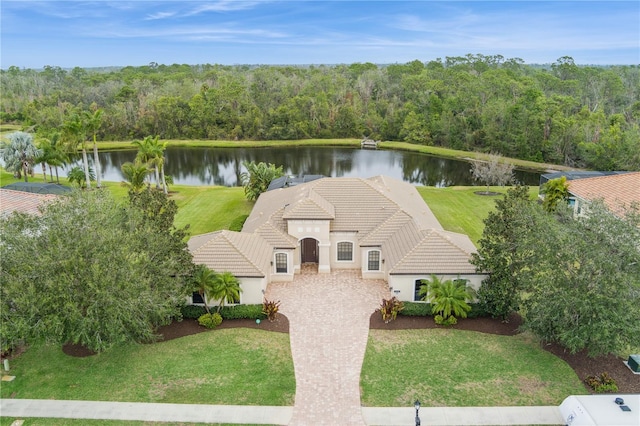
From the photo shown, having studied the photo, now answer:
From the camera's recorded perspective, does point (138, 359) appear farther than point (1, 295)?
Yes

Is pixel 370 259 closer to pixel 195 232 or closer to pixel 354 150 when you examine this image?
pixel 195 232

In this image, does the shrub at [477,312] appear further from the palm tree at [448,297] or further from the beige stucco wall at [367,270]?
the beige stucco wall at [367,270]

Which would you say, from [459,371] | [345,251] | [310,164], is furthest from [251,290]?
[310,164]

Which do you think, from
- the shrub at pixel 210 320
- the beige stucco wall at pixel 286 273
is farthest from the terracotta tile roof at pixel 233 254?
the shrub at pixel 210 320

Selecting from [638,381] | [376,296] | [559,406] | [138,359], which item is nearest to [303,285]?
[376,296]

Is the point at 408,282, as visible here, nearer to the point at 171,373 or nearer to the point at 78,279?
the point at 171,373

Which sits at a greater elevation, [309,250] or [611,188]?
[611,188]
